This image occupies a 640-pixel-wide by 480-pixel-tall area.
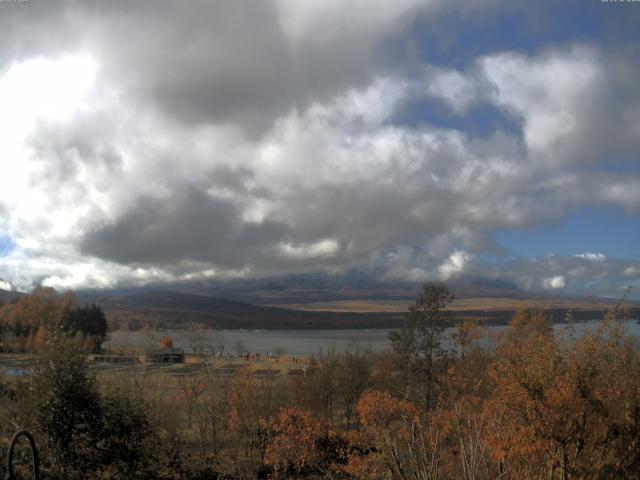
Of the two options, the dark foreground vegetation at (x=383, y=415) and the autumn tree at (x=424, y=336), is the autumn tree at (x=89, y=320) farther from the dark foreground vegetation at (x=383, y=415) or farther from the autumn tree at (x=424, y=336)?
the autumn tree at (x=424, y=336)

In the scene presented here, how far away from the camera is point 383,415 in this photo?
35469mm

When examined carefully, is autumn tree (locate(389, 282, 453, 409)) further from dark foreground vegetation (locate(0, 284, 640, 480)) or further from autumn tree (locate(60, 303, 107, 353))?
autumn tree (locate(60, 303, 107, 353))

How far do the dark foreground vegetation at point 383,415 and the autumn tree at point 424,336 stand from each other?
0.33ft

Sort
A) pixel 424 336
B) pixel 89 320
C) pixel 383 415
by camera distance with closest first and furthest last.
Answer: pixel 383 415 < pixel 424 336 < pixel 89 320

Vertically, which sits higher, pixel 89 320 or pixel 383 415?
pixel 89 320

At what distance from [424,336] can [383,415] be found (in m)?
12.2

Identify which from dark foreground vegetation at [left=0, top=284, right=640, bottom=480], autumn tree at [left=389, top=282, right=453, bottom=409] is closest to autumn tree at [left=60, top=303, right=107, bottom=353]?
dark foreground vegetation at [left=0, top=284, right=640, bottom=480]


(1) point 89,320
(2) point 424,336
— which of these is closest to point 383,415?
(2) point 424,336

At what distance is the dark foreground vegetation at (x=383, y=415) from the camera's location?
47.3 feet

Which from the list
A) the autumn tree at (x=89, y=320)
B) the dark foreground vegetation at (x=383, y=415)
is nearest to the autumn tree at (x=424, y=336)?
the dark foreground vegetation at (x=383, y=415)

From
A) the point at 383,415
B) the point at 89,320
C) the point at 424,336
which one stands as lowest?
the point at 383,415

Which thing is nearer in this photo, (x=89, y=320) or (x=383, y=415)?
(x=383, y=415)

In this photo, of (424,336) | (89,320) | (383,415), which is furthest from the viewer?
(89,320)

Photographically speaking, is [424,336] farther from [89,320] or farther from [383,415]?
[89,320]
